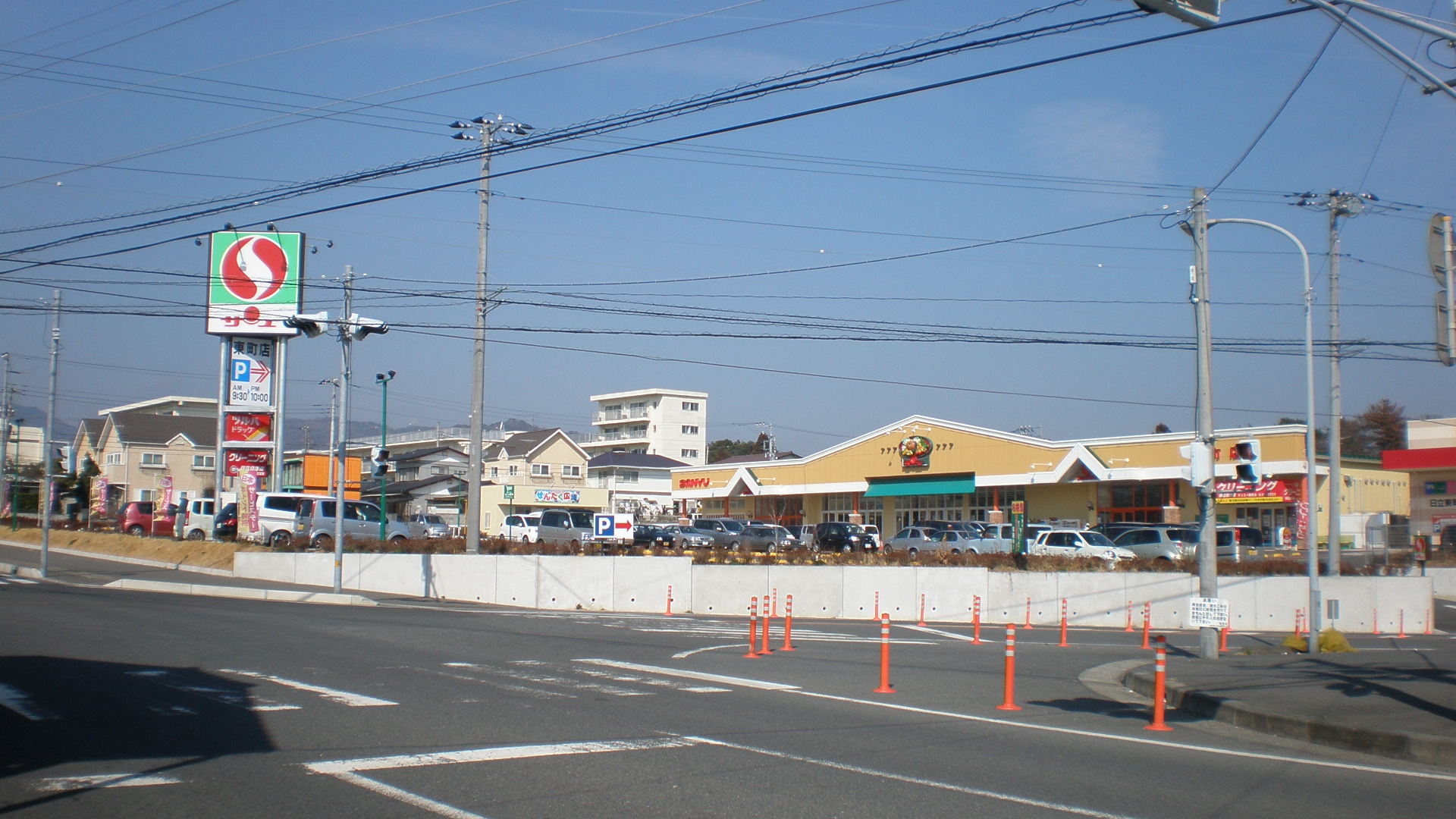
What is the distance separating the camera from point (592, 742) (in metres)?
8.94

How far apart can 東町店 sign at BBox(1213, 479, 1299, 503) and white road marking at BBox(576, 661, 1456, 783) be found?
38119mm

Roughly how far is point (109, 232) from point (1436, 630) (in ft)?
102

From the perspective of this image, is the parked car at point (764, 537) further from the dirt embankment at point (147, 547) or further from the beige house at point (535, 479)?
the beige house at point (535, 479)

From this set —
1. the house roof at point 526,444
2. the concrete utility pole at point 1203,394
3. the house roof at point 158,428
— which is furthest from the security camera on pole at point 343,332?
the house roof at point 158,428

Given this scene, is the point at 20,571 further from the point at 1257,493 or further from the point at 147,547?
the point at 1257,493

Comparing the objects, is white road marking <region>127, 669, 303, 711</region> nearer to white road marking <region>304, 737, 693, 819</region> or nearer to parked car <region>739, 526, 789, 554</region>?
white road marking <region>304, 737, 693, 819</region>

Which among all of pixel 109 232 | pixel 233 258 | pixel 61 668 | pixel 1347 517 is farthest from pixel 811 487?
pixel 61 668

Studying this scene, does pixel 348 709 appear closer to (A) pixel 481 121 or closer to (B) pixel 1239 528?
(A) pixel 481 121

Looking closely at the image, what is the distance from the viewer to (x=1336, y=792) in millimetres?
7832

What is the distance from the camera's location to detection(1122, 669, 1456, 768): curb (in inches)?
360

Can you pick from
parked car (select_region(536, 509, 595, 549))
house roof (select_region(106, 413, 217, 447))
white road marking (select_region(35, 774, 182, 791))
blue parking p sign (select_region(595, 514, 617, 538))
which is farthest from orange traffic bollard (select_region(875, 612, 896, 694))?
house roof (select_region(106, 413, 217, 447))

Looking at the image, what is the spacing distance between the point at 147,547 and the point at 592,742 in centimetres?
3468

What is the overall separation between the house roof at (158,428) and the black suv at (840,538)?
5844 cm

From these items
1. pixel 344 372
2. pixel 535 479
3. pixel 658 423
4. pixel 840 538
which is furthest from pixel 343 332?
pixel 658 423
